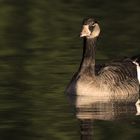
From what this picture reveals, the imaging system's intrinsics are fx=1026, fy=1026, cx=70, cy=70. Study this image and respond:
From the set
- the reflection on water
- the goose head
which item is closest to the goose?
the goose head

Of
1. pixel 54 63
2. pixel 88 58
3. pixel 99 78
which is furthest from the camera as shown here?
pixel 54 63

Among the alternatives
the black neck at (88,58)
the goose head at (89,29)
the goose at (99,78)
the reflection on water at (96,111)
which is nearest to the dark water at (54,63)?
the reflection on water at (96,111)

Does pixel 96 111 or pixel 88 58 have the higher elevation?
pixel 88 58

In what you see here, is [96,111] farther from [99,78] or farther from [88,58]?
[88,58]

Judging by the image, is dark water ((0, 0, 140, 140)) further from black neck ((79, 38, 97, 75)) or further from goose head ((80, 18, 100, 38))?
goose head ((80, 18, 100, 38))

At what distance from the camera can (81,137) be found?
16.0 m

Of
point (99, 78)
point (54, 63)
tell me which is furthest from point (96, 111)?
point (54, 63)

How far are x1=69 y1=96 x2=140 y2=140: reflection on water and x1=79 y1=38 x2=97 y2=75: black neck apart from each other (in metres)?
0.81

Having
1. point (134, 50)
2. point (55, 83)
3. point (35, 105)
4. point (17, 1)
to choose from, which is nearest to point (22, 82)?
point (55, 83)

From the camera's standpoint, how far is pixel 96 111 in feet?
59.0

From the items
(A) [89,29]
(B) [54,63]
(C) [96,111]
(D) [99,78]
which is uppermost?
(A) [89,29]

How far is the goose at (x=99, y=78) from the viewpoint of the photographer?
64.3ft

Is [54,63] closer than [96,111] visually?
No

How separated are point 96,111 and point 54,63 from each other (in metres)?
3.93
